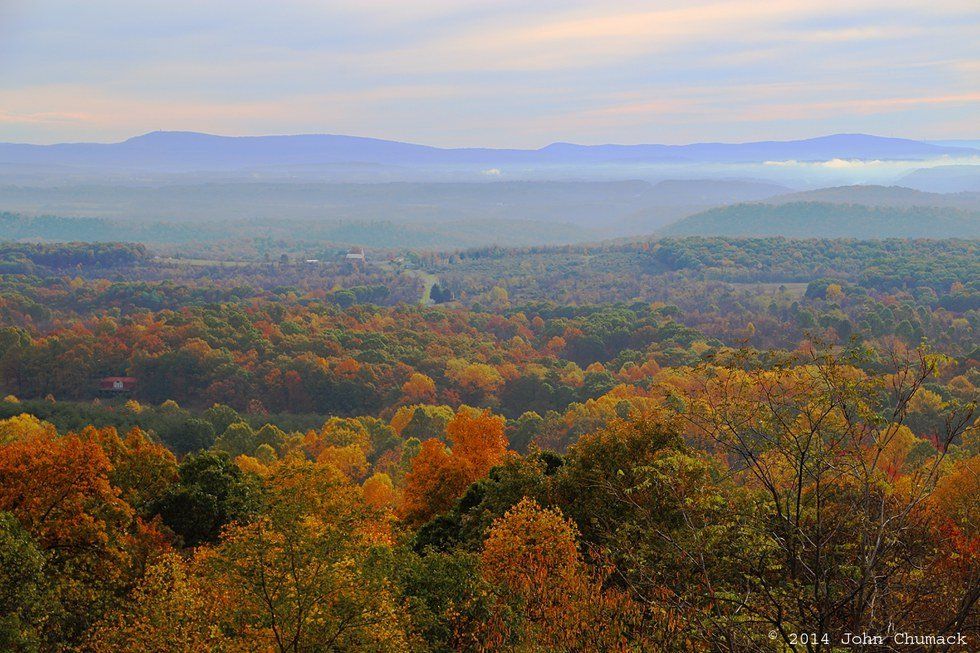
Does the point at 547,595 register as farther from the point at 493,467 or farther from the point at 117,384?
the point at 117,384

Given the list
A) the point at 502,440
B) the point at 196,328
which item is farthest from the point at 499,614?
the point at 196,328

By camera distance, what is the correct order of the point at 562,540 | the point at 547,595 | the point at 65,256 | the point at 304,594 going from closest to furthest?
the point at 304,594, the point at 547,595, the point at 562,540, the point at 65,256

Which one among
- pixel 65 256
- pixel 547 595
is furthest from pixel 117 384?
pixel 65 256

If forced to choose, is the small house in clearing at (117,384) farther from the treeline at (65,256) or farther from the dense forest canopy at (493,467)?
the treeline at (65,256)

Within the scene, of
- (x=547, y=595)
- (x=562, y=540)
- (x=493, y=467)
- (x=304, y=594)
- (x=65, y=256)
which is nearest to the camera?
(x=304, y=594)

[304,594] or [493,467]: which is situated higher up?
[304,594]

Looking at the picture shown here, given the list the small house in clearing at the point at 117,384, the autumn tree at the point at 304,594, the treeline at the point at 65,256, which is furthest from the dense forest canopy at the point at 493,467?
the treeline at the point at 65,256

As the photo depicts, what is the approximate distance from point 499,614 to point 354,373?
6064 cm

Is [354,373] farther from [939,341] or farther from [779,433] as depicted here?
[779,433]

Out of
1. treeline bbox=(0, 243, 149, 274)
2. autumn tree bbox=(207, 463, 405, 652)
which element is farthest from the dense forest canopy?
treeline bbox=(0, 243, 149, 274)

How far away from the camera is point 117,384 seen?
74.3 metres

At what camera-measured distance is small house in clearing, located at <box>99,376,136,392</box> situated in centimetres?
7406

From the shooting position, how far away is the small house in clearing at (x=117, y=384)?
2916 inches

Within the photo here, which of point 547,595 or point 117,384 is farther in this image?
point 117,384
